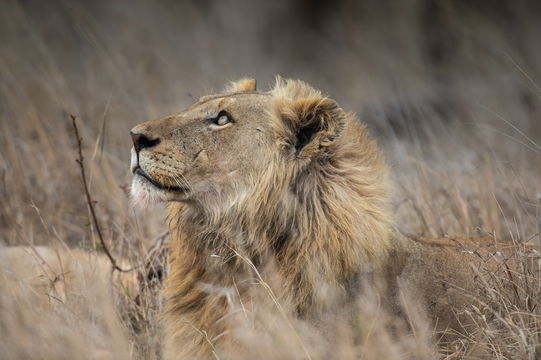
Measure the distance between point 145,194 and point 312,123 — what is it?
0.82 meters

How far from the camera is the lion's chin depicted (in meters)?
3.07

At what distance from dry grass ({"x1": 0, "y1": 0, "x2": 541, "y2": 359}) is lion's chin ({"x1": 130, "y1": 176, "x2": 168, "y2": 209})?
1.64 feet

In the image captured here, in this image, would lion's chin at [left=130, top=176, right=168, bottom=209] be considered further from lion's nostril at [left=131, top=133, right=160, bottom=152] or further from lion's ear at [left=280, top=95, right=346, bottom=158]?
lion's ear at [left=280, top=95, right=346, bottom=158]

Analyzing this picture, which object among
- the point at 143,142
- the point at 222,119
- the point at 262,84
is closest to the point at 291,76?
the point at 262,84

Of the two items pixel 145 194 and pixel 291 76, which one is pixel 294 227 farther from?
pixel 291 76

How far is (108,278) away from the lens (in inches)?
157

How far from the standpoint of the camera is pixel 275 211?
3131 millimetres

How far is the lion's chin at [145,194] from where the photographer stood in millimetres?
3066

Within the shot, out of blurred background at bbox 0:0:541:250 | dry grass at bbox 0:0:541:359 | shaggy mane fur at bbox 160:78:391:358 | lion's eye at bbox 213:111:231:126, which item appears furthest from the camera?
blurred background at bbox 0:0:541:250

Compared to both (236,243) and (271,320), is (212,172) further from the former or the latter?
(271,320)

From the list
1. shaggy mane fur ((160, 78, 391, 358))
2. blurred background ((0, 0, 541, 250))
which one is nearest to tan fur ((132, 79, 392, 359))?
shaggy mane fur ((160, 78, 391, 358))

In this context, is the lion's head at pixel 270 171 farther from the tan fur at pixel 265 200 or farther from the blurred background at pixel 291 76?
the blurred background at pixel 291 76

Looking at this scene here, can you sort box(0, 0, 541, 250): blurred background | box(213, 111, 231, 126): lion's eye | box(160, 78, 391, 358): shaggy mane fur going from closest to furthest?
box(160, 78, 391, 358): shaggy mane fur
box(213, 111, 231, 126): lion's eye
box(0, 0, 541, 250): blurred background

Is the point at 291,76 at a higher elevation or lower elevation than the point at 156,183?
higher
